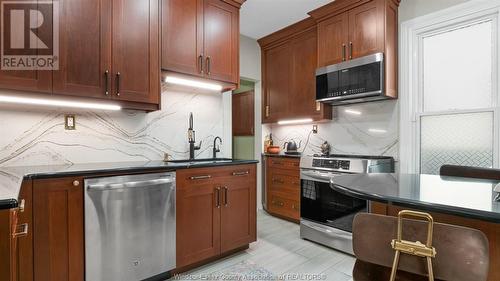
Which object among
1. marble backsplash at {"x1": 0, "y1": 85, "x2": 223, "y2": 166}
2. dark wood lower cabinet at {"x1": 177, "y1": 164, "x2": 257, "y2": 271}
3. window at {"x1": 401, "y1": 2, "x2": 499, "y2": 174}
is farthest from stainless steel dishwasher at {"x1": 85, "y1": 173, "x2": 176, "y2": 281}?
window at {"x1": 401, "y1": 2, "x2": 499, "y2": 174}

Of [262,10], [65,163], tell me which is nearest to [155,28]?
[65,163]

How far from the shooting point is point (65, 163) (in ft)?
6.86

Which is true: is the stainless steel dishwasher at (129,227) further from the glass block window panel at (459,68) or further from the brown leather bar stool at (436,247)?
the glass block window panel at (459,68)

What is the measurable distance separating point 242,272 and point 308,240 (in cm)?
108

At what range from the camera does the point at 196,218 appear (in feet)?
7.20

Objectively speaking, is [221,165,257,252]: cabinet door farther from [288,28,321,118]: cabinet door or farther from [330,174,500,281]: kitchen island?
[288,28,321,118]: cabinet door

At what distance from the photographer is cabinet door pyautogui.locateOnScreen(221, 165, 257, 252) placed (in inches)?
94.0

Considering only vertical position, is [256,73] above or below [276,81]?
above

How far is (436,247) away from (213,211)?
70.5 inches

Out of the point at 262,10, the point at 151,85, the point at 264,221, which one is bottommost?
the point at 264,221

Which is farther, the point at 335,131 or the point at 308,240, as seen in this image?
the point at 335,131

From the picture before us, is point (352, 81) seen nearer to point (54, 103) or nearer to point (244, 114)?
point (244, 114)

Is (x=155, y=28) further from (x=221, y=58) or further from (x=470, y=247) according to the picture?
(x=470, y=247)

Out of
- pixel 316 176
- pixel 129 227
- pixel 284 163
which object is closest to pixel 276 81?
pixel 284 163
